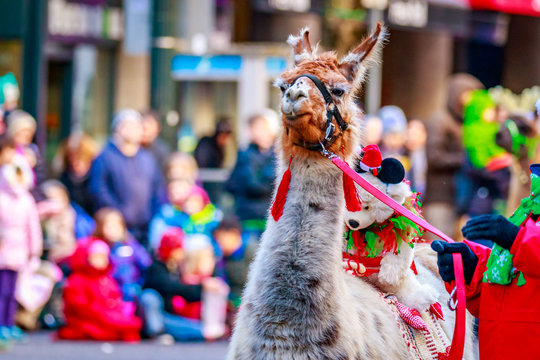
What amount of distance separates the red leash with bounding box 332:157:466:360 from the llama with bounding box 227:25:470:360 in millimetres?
51

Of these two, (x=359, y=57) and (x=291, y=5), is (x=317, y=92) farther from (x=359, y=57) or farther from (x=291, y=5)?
(x=291, y=5)


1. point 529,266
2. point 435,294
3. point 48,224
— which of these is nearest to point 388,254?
point 435,294

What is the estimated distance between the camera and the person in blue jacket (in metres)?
10.3

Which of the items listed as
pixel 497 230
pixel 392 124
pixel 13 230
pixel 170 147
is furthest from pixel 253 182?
pixel 497 230

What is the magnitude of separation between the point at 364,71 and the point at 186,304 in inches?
220

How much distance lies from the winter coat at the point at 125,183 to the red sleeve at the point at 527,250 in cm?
690

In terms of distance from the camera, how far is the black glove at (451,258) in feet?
13.5

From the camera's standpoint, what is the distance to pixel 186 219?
33.7ft

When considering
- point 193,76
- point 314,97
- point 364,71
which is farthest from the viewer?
point 193,76

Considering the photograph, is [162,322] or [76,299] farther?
[162,322]

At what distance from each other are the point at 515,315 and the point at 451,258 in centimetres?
Result: 35

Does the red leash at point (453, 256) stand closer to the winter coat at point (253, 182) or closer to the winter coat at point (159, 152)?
the winter coat at point (253, 182)

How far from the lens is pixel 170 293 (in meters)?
9.88

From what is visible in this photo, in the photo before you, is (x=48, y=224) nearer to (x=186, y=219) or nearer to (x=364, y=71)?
(x=186, y=219)
